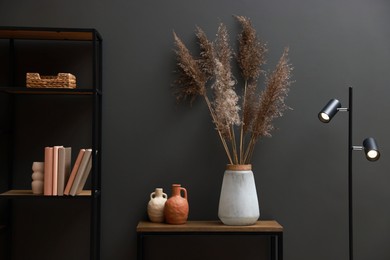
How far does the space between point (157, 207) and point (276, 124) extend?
2.87ft

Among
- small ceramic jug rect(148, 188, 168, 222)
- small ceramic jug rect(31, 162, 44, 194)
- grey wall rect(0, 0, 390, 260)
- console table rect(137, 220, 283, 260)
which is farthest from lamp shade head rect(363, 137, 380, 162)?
small ceramic jug rect(31, 162, 44, 194)

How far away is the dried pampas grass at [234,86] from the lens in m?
2.97

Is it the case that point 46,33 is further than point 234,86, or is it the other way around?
point 234,86

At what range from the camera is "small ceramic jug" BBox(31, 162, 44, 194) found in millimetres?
2861

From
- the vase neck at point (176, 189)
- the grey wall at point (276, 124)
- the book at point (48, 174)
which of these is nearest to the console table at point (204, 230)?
the vase neck at point (176, 189)

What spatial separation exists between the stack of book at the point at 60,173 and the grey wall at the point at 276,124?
0.31m

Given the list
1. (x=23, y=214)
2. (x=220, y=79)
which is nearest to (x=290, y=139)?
(x=220, y=79)

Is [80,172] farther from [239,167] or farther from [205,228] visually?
[239,167]

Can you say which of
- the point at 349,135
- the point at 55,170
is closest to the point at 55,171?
the point at 55,170

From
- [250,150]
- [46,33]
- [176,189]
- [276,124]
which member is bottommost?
[176,189]

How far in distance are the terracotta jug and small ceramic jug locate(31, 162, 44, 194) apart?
2.26ft

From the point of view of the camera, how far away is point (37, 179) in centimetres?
287

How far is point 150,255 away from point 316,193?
1064mm

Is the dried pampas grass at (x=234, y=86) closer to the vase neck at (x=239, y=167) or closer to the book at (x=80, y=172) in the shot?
the vase neck at (x=239, y=167)
